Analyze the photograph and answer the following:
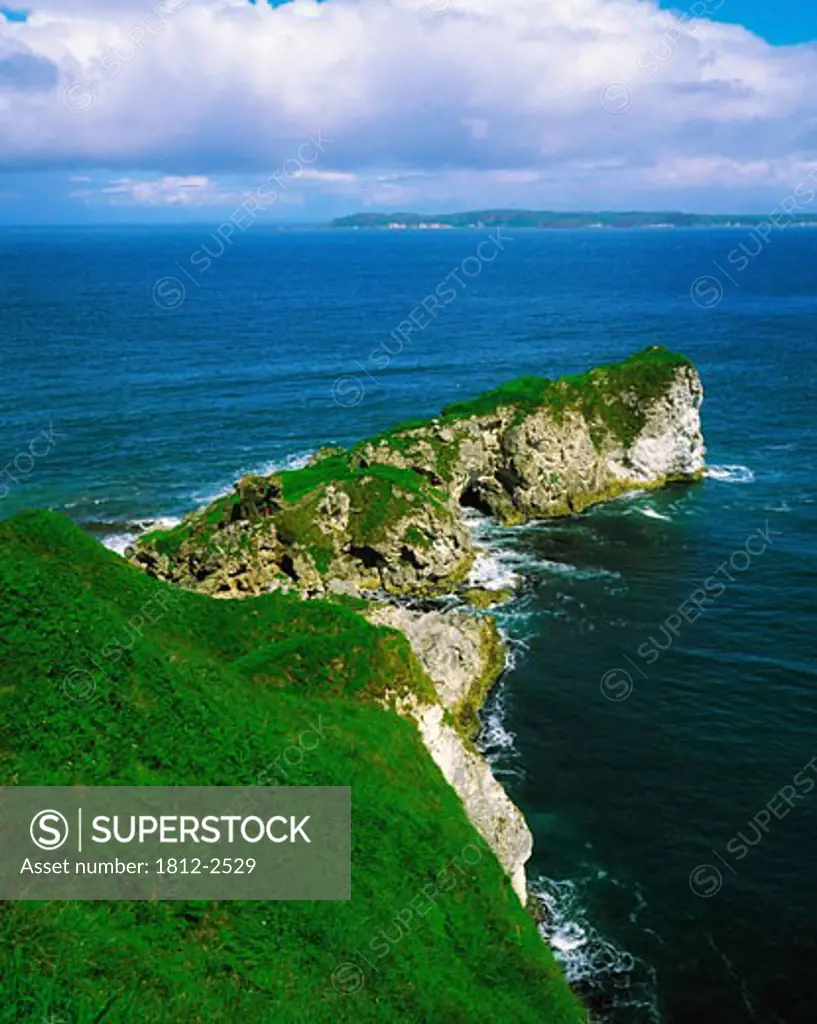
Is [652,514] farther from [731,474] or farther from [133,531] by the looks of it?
[133,531]

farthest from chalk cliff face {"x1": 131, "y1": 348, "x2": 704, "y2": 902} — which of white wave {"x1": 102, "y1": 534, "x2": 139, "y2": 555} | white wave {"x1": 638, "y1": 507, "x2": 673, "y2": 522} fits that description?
white wave {"x1": 102, "y1": 534, "x2": 139, "y2": 555}

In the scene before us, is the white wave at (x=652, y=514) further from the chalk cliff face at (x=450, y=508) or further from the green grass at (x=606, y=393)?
the green grass at (x=606, y=393)

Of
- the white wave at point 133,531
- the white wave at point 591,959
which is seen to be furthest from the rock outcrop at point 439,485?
the white wave at point 591,959

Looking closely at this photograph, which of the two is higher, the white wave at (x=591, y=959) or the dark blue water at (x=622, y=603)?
the white wave at (x=591, y=959)

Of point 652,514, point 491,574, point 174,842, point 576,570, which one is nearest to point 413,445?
point 491,574

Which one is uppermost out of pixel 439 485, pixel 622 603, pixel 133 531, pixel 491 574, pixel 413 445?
pixel 413 445

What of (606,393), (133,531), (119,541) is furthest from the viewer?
(606,393)

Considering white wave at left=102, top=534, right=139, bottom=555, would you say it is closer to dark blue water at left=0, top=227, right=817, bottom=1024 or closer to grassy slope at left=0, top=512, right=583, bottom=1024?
dark blue water at left=0, top=227, right=817, bottom=1024
